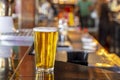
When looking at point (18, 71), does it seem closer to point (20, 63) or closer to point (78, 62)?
point (20, 63)

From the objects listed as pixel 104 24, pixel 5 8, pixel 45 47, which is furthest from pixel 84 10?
pixel 45 47

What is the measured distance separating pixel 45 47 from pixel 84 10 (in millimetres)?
8666

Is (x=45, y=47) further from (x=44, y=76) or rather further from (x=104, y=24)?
(x=104, y=24)

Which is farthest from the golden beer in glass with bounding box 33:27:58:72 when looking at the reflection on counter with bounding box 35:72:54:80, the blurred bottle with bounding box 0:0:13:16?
the blurred bottle with bounding box 0:0:13:16

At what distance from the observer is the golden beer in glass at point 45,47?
45.4 inches

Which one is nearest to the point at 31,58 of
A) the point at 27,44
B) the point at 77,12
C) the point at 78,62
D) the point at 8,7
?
the point at 78,62

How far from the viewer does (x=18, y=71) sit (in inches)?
46.1

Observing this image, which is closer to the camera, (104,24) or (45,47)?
(45,47)

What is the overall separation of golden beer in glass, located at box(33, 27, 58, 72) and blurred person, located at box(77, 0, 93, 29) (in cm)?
848

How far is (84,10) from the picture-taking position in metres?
9.73

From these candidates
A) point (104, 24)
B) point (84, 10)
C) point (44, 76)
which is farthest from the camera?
point (84, 10)

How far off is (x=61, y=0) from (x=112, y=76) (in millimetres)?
9106

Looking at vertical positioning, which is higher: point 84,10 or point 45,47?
point 84,10

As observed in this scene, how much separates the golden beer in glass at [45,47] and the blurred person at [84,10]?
8.48m
